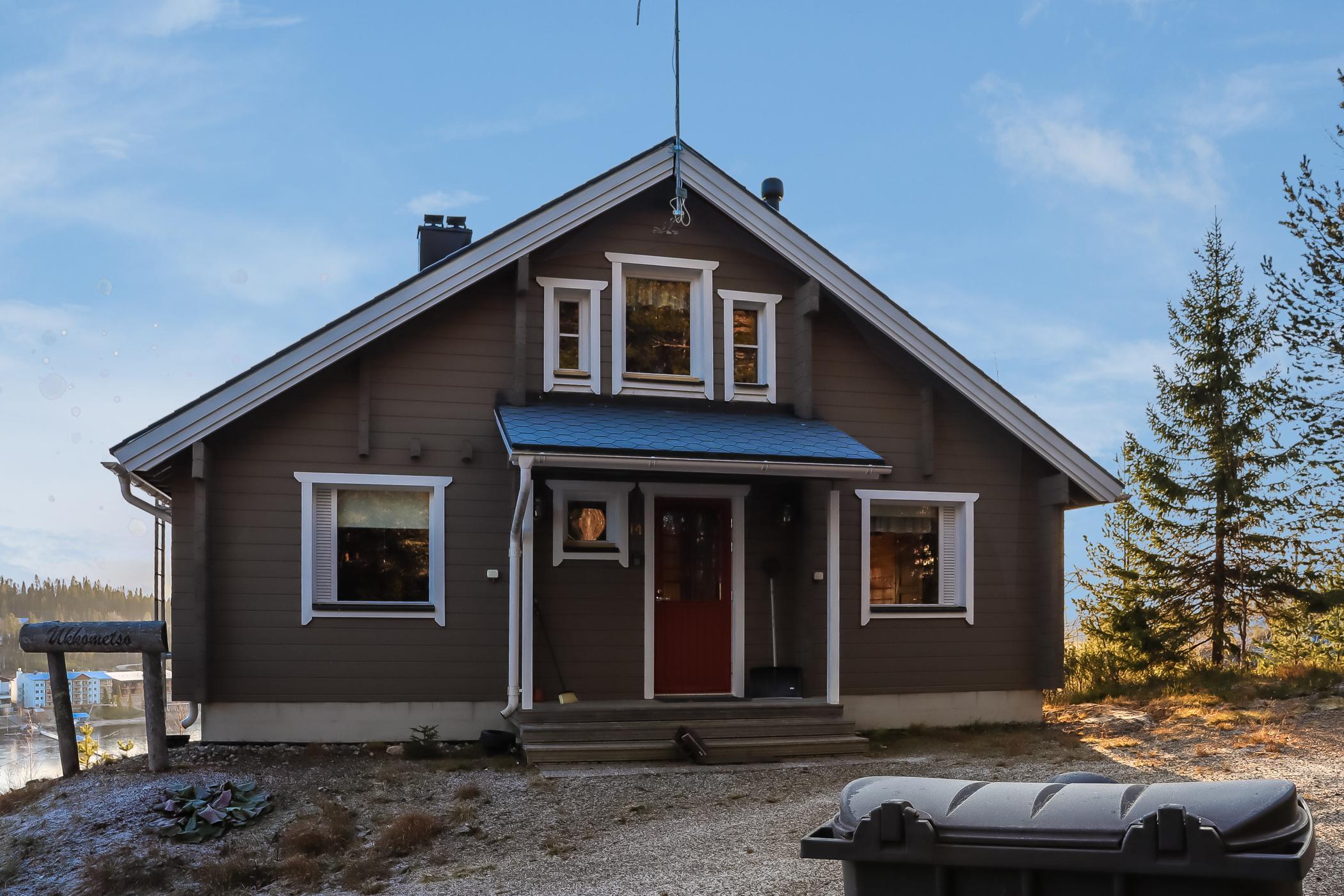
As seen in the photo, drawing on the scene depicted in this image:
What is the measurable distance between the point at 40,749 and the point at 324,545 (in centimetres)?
448

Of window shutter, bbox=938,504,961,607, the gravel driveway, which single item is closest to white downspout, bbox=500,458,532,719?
the gravel driveway

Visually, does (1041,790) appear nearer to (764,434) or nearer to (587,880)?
(587,880)

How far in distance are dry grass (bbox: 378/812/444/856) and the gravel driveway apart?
0.27 feet

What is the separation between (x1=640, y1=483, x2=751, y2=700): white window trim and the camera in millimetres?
10508

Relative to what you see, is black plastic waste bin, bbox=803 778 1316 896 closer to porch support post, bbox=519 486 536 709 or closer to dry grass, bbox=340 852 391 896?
dry grass, bbox=340 852 391 896

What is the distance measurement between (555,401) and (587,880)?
5458 mm

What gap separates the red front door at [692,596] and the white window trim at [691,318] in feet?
3.64

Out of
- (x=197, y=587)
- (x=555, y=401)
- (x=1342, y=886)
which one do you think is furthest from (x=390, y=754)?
(x=1342, y=886)

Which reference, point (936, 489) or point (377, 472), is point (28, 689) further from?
point (936, 489)

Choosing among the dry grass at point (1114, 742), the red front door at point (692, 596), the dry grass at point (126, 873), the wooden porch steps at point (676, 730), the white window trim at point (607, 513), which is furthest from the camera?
the red front door at point (692, 596)

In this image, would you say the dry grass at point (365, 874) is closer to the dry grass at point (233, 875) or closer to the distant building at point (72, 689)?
the dry grass at point (233, 875)

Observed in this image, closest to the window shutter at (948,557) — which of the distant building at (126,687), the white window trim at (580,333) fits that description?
the white window trim at (580,333)

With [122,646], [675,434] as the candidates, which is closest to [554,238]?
[675,434]

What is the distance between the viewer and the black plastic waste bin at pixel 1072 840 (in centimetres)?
322
